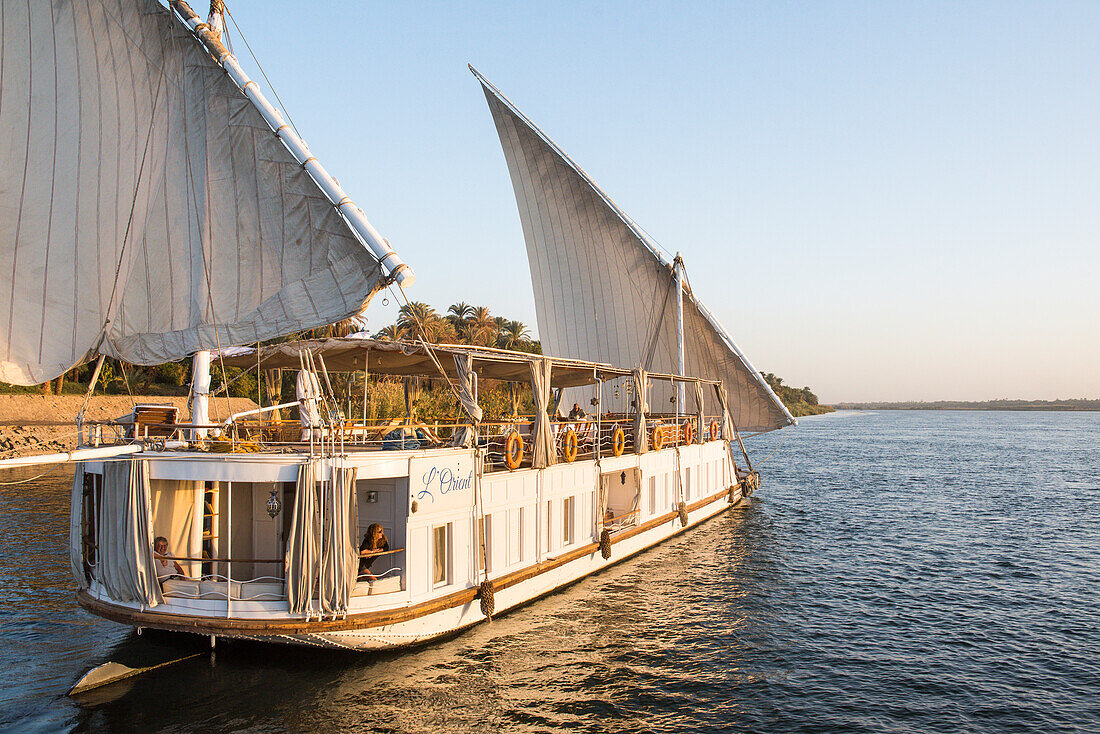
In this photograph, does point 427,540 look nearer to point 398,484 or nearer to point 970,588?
point 398,484

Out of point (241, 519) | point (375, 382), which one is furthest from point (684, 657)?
point (375, 382)

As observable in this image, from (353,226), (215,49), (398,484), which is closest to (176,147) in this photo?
(215,49)

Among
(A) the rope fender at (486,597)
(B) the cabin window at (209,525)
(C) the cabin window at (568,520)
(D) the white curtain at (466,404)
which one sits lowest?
(A) the rope fender at (486,597)

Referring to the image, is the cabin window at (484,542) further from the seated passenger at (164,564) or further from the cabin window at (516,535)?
the seated passenger at (164,564)

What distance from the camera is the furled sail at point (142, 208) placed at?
565 inches

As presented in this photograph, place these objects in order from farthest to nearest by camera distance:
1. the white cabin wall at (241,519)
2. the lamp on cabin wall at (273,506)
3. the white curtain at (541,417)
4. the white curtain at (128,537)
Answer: the white curtain at (541,417) → the white cabin wall at (241,519) → the lamp on cabin wall at (273,506) → the white curtain at (128,537)

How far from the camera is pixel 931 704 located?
591 inches

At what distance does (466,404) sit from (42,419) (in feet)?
145

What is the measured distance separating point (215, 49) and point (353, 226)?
17.3 ft

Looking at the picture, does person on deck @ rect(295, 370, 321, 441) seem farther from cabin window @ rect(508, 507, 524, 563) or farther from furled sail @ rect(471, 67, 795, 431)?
furled sail @ rect(471, 67, 795, 431)

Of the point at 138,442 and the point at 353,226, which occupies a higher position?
the point at 353,226

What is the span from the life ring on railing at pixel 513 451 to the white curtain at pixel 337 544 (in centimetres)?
538

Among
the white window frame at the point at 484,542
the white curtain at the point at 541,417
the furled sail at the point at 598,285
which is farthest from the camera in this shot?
the furled sail at the point at 598,285

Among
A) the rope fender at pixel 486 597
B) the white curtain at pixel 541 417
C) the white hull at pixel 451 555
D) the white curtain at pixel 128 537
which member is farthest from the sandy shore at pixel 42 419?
the rope fender at pixel 486 597
